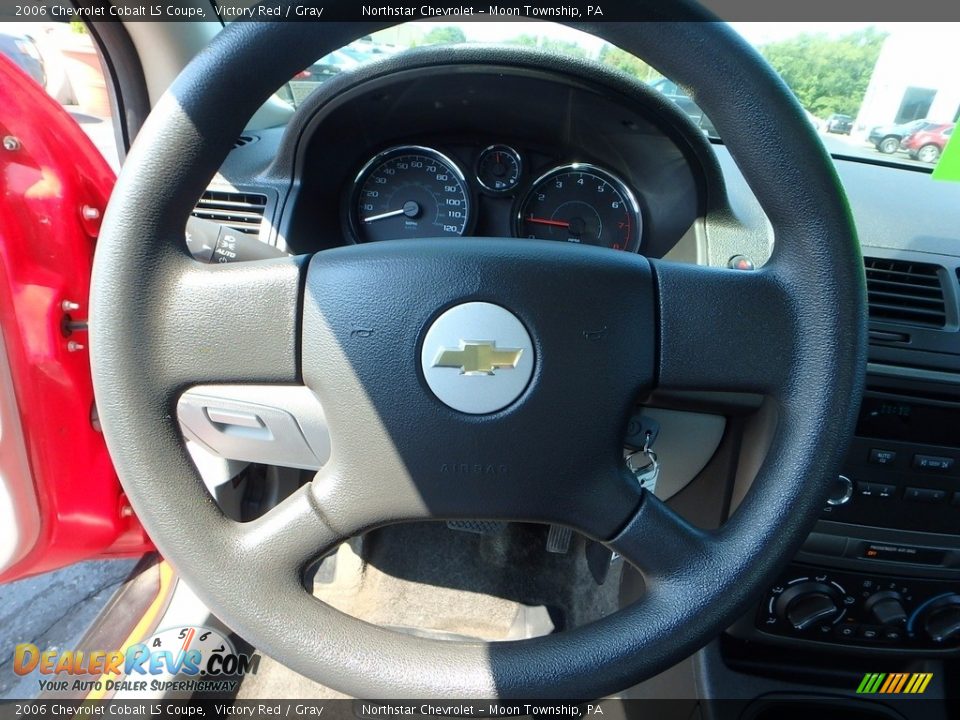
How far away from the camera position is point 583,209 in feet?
4.73

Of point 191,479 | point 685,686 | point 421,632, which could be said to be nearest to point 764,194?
point 191,479

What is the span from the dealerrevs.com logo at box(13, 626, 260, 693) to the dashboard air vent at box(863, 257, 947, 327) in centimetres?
164

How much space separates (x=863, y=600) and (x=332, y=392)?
1.12 m

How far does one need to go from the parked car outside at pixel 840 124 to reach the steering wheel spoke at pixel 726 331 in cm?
81

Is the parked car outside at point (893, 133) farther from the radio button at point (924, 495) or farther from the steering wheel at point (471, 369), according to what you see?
the steering wheel at point (471, 369)

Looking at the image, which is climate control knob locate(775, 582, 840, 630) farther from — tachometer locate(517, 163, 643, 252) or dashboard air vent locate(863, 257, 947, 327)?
tachometer locate(517, 163, 643, 252)

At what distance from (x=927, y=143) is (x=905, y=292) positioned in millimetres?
399

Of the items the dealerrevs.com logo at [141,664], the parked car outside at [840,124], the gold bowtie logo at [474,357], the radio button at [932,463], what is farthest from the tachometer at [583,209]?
the dealerrevs.com logo at [141,664]

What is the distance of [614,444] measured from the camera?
0.74m

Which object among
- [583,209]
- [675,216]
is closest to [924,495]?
[675,216]

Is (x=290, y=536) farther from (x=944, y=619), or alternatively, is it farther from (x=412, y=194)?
(x=944, y=619)

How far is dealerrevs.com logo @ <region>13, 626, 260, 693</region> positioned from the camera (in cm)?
145

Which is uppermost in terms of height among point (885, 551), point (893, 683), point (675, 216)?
point (675, 216)

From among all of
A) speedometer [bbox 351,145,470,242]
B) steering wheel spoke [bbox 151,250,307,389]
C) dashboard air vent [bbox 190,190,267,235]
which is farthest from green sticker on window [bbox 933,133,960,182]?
dashboard air vent [bbox 190,190,267,235]
